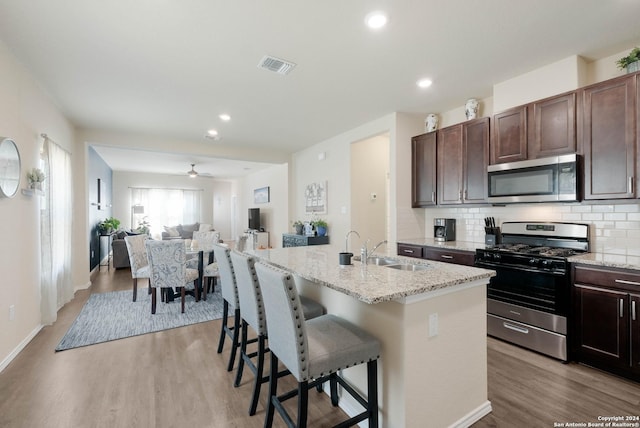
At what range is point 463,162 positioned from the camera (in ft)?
11.9

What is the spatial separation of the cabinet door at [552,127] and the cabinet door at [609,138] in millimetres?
93

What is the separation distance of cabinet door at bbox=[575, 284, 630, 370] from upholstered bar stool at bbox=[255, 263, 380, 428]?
1.99 metres

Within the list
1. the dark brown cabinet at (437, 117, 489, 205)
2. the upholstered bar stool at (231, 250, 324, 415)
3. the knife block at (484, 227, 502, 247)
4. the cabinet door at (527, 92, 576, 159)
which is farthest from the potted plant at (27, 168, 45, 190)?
the cabinet door at (527, 92, 576, 159)

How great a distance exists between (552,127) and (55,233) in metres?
5.64

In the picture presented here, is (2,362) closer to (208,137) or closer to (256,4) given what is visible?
(256,4)

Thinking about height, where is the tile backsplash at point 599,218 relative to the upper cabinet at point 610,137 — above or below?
below

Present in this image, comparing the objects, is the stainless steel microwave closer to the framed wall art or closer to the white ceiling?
the white ceiling

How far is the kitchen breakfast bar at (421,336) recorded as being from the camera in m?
1.52

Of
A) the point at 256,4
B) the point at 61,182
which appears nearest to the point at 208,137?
the point at 61,182

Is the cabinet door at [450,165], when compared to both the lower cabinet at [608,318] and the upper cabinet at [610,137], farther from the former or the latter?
the lower cabinet at [608,318]

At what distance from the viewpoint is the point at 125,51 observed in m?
2.58

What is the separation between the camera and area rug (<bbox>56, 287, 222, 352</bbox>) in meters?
3.10

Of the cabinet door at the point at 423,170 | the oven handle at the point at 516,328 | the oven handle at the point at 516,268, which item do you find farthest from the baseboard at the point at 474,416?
the cabinet door at the point at 423,170

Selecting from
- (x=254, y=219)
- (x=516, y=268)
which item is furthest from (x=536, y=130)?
(x=254, y=219)
